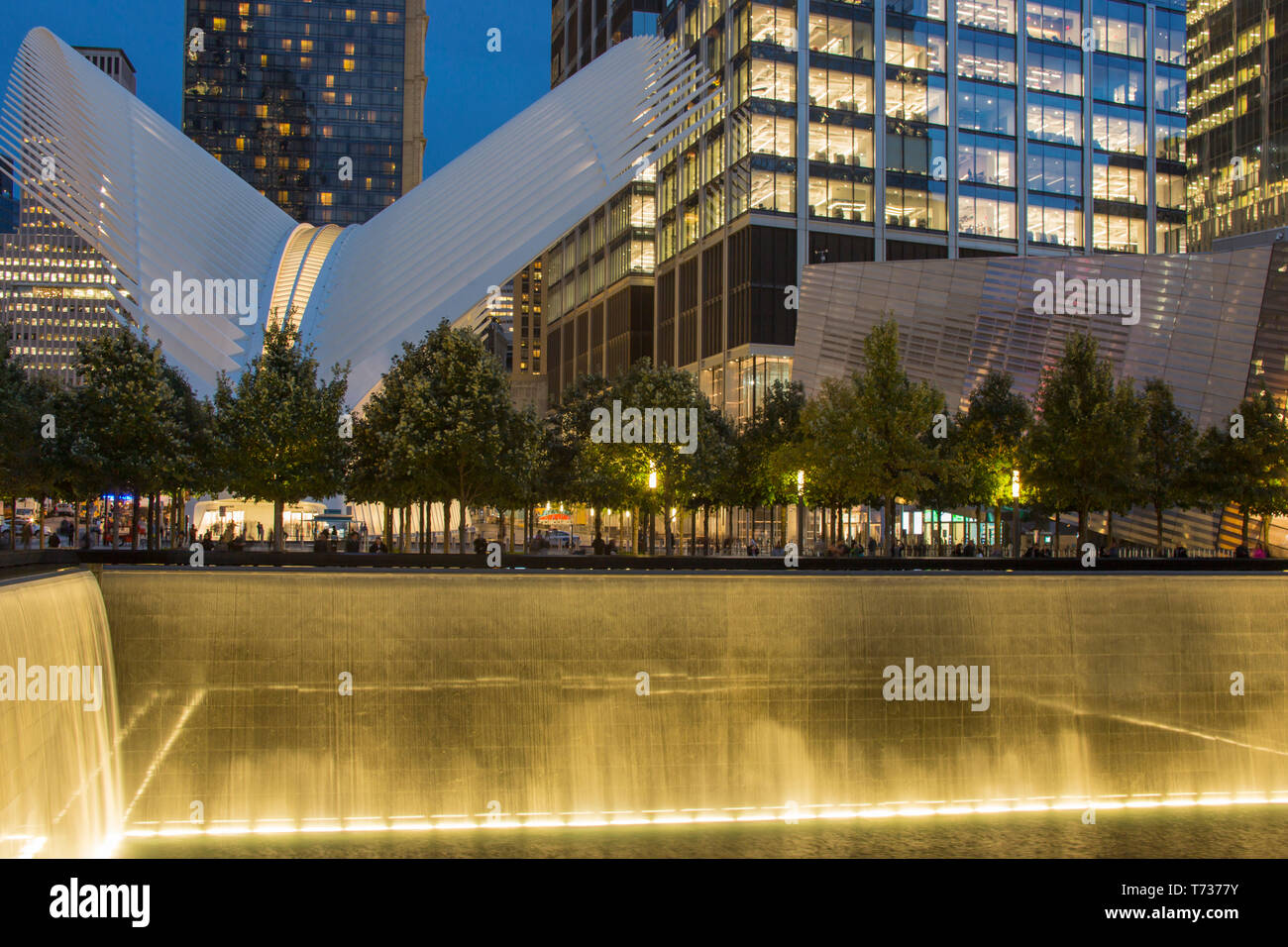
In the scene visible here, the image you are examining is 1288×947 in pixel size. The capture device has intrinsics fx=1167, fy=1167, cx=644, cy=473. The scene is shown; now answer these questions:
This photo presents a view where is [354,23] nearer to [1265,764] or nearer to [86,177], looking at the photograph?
[86,177]

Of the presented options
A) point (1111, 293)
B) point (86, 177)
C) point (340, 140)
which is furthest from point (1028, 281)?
point (340, 140)

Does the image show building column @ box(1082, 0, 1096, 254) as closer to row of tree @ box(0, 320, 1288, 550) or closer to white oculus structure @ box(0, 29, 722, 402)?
row of tree @ box(0, 320, 1288, 550)

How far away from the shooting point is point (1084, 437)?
122ft

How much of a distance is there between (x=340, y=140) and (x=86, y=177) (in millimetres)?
155896

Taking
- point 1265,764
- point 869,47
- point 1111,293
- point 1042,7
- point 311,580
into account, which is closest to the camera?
point 311,580

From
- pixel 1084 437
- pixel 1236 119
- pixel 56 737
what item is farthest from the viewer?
pixel 1236 119

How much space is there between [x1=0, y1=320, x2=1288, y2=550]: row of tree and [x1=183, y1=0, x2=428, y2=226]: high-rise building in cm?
15534

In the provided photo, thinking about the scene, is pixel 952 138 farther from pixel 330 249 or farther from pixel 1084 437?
pixel 1084 437

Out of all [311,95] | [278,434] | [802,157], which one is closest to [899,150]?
[802,157]

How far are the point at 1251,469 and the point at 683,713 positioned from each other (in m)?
29.8

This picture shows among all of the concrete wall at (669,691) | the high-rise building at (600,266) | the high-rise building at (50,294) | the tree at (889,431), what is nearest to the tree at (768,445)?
the tree at (889,431)

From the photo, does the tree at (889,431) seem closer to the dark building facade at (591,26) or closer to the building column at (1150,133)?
the building column at (1150,133)

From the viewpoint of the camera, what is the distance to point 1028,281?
51688 mm

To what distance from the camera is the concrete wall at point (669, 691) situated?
19.0 m
